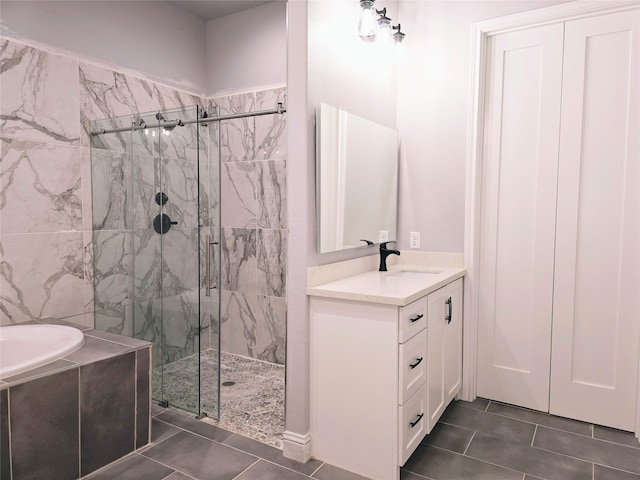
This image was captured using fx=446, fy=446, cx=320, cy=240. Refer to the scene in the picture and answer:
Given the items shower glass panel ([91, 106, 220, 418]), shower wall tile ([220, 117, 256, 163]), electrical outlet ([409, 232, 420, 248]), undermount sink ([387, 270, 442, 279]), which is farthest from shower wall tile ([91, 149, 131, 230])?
electrical outlet ([409, 232, 420, 248])

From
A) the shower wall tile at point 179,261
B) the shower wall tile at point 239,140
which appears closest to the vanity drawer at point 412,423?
the shower wall tile at point 179,261

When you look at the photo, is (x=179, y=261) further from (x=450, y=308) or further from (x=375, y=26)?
(x=375, y=26)

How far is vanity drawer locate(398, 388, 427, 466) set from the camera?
1906 millimetres

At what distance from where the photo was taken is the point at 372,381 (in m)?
1.96

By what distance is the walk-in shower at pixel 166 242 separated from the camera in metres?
2.57

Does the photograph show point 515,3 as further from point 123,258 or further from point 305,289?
point 123,258

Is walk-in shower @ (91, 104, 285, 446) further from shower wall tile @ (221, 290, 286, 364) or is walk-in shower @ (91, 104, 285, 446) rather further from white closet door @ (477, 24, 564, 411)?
white closet door @ (477, 24, 564, 411)

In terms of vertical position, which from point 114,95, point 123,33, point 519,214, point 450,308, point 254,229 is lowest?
point 450,308

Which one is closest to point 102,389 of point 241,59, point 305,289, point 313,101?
point 305,289

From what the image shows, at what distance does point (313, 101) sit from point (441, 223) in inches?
48.8

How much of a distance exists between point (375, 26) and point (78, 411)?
8.20ft

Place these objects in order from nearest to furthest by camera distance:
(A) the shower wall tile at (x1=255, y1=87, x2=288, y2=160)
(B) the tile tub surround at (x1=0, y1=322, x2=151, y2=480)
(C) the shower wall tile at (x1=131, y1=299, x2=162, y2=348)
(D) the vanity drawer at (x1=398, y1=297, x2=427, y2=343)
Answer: (B) the tile tub surround at (x1=0, y1=322, x2=151, y2=480) < (D) the vanity drawer at (x1=398, y1=297, x2=427, y2=343) < (C) the shower wall tile at (x1=131, y1=299, x2=162, y2=348) < (A) the shower wall tile at (x1=255, y1=87, x2=288, y2=160)

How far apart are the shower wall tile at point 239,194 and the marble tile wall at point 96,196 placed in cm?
18

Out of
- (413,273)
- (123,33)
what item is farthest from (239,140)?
(413,273)
